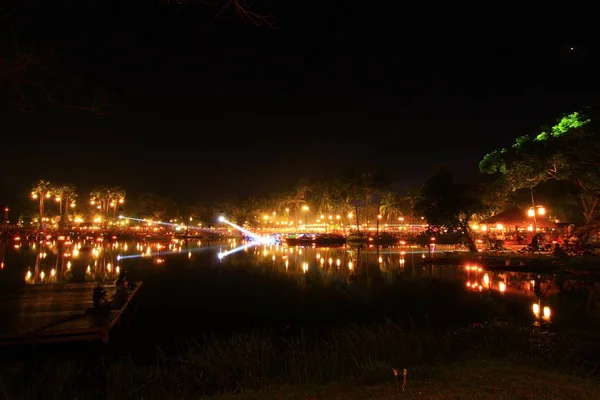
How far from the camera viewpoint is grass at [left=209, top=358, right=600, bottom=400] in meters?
5.87

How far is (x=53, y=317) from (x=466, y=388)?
44.0 ft

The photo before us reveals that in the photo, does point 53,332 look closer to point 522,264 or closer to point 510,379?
point 510,379

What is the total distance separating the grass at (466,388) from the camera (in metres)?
5.87

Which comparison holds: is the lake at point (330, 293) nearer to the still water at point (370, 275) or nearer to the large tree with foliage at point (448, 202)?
the still water at point (370, 275)

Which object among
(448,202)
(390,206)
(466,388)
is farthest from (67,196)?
(466,388)

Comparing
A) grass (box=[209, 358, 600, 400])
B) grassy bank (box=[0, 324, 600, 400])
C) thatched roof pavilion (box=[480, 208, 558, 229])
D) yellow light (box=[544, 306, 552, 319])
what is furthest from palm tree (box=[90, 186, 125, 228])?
grass (box=[209, 358, 600, 400])

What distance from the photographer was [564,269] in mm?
Result: 23375

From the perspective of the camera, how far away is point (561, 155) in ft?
80.0

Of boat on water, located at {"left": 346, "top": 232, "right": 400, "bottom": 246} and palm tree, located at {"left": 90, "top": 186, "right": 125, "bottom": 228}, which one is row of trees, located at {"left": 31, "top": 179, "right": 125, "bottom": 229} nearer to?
palm tree, located at {"left": 90, "top": 186, "right": 125, "bottom": 228}

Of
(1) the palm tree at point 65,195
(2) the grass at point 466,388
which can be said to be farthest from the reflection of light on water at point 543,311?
(1) the palm tree at point 65,195

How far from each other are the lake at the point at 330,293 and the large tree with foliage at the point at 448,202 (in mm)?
4956

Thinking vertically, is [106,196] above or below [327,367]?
above

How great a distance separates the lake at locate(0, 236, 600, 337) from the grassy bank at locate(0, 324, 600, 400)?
110 inches

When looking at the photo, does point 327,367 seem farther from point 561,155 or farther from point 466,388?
point 561,155
